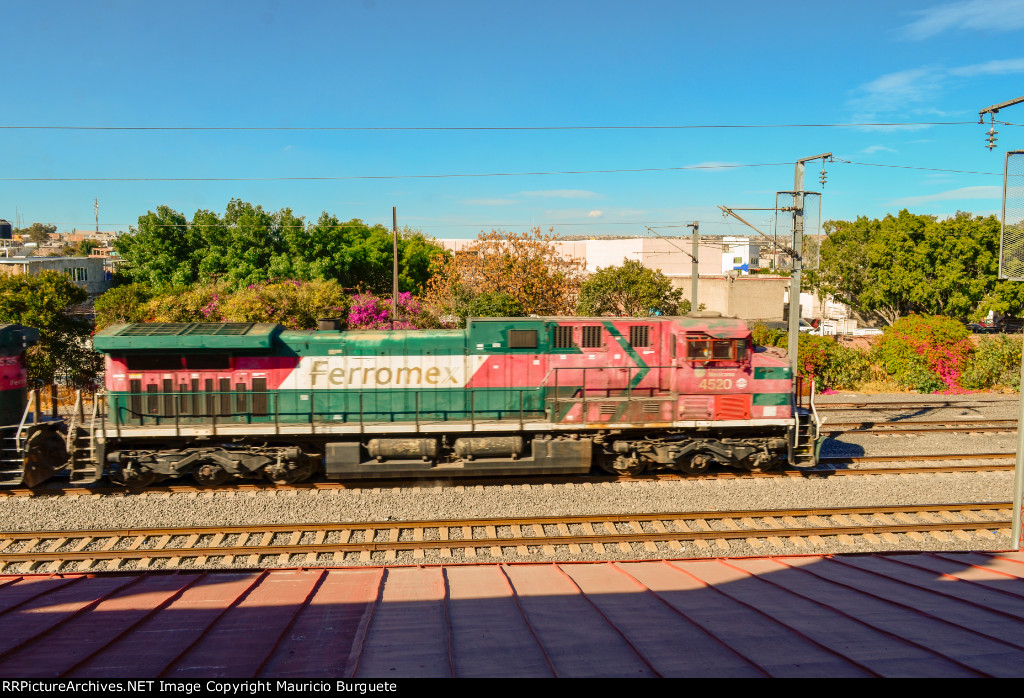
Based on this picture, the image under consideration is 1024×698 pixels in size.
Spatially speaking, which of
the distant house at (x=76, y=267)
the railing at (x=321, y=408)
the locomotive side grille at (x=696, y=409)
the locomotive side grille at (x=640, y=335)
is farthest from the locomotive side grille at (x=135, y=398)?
the distant house at (x=76, y=267)

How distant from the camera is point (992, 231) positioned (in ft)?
121

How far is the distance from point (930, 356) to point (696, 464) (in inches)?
703

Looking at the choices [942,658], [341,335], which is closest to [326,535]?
[341,335]

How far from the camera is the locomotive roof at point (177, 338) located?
11816mm

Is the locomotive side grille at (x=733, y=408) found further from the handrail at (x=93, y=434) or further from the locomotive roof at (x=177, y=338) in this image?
the handrail at (x=93, y=434)

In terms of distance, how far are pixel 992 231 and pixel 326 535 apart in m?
42.9

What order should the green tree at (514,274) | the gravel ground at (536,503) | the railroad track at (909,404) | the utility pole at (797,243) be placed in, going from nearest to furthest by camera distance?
the gravel ground at (536,503), the utility pole at (797,243), the railroad track at (909,404), the green tree at (514,274)

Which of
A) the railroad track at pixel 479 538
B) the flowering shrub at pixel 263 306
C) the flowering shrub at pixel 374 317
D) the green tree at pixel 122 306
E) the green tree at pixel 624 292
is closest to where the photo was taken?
the railroad track at pixel 479 538

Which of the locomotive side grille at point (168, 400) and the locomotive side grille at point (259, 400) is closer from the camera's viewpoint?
the locomotive side grille at point (168, 400)

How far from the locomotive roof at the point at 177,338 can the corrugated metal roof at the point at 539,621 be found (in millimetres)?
5918

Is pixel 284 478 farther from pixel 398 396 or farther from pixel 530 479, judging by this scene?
pixel 530 479

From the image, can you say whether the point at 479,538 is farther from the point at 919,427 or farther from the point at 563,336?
the point at 919,427

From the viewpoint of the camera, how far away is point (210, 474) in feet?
39.4

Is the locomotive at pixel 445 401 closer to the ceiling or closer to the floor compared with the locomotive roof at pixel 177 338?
closer to the floor
